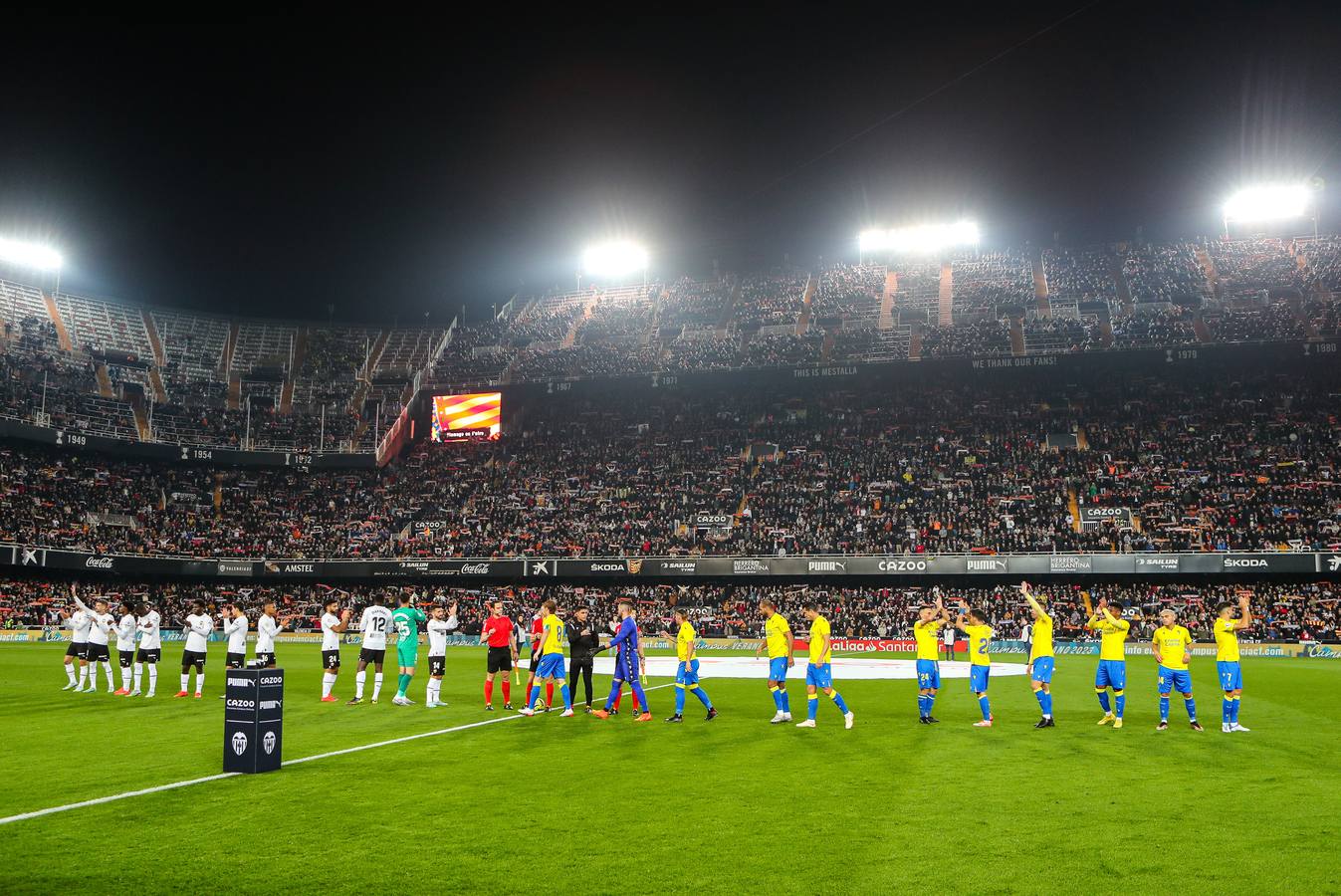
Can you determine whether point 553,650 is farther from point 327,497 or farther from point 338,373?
point 338,373

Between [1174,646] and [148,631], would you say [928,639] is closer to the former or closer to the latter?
[1174,646]


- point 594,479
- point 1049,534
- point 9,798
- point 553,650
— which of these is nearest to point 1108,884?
point 9,798

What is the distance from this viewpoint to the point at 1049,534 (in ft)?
142

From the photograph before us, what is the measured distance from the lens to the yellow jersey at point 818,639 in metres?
15.6

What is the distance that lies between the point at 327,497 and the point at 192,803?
52654 millimetres

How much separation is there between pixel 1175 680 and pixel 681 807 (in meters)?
10.2

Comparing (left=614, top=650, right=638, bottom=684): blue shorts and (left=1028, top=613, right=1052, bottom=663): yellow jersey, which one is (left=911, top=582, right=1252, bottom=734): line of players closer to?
(left=1028, top=613, right=1052, bottom=663): yellow jersey

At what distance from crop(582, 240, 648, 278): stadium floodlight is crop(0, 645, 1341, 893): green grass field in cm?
5446

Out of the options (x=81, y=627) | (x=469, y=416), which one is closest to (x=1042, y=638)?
(x=81, y=627)

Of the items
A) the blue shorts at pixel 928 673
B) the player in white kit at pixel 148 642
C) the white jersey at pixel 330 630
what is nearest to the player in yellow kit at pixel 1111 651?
the blue shorts at pixel 928 673

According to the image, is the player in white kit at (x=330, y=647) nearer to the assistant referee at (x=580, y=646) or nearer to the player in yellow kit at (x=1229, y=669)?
the assistant referee at (x=580, y=646)

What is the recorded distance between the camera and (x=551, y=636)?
17.0 meters

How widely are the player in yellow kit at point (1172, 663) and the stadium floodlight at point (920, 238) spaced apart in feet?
168

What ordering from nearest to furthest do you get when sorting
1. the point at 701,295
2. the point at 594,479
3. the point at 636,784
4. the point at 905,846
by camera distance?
1. the point at 905,846
2. the point at 636,784
3. the point at 594,479
4. the point at 701,295
